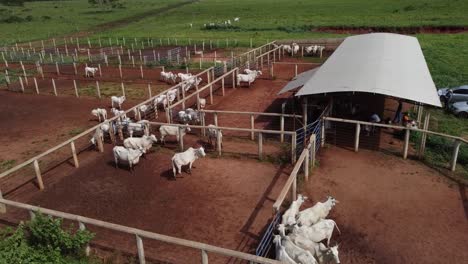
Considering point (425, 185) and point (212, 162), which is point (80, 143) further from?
point (425, 185)

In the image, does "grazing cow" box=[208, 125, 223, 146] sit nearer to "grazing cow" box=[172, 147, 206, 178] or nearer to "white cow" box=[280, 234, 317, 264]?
"grazing cow" box=[172, 147, 206, 178]

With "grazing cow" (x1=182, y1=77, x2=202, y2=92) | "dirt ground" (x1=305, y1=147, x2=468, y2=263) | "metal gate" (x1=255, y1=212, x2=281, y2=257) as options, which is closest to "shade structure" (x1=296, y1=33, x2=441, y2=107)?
"dirt ground" (x1=305, y1=147, x2=468, y2=263)

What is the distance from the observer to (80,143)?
16.1 meters

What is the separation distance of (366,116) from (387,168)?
4.44m

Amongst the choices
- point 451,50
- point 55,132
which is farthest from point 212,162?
point 451,50

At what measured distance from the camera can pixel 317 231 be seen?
8.34 meters

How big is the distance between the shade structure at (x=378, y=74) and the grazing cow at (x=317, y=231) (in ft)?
21.9

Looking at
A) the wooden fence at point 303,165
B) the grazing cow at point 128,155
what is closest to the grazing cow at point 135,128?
the grazing cow at point 128,155

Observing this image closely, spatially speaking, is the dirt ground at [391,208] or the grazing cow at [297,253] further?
the dirt ground at [391,208]

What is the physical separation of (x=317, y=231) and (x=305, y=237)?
0.43 metres

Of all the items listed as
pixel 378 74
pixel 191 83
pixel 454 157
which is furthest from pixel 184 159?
pixel 191 83

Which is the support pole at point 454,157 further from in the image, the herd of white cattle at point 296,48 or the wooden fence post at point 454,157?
the herd of white cattle at point 296,48

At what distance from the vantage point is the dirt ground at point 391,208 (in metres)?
8.66

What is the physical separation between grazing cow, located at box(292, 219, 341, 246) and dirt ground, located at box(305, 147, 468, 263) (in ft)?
2.28
